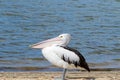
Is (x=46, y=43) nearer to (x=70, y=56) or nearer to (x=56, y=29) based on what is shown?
(x=70, y=56)

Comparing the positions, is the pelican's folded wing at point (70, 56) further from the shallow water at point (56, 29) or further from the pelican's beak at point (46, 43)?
the shallow water at point (56, 29)

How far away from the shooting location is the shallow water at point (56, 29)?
44.2 feet

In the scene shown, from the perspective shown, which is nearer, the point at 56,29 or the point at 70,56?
the point at 70,56

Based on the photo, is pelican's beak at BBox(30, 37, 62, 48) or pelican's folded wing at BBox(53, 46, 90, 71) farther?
pelican's beak at BBox(30, 37, 62, 48)

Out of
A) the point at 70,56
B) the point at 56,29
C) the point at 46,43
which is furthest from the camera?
the point at 56,29

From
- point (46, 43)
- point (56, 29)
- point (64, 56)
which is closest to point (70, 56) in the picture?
point (64, 56)

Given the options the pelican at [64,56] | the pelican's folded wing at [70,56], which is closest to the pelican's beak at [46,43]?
the pelican at [64,56]

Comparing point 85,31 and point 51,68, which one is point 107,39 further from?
point 51,68

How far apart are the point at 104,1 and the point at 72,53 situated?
18352 mm

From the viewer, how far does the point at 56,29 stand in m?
17.7

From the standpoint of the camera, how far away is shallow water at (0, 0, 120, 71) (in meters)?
13.5

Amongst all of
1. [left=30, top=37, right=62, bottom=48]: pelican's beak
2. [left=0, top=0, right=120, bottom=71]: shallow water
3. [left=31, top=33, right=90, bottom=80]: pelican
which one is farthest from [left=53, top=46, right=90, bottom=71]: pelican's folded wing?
[left=0, top=0, right=120, bottom=71]: shallow water

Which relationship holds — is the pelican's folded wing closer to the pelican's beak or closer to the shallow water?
the pelican's beak

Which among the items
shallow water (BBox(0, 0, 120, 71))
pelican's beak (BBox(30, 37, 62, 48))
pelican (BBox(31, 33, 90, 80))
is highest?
pelican's beak (BBox(30, 37, 62, 48))
